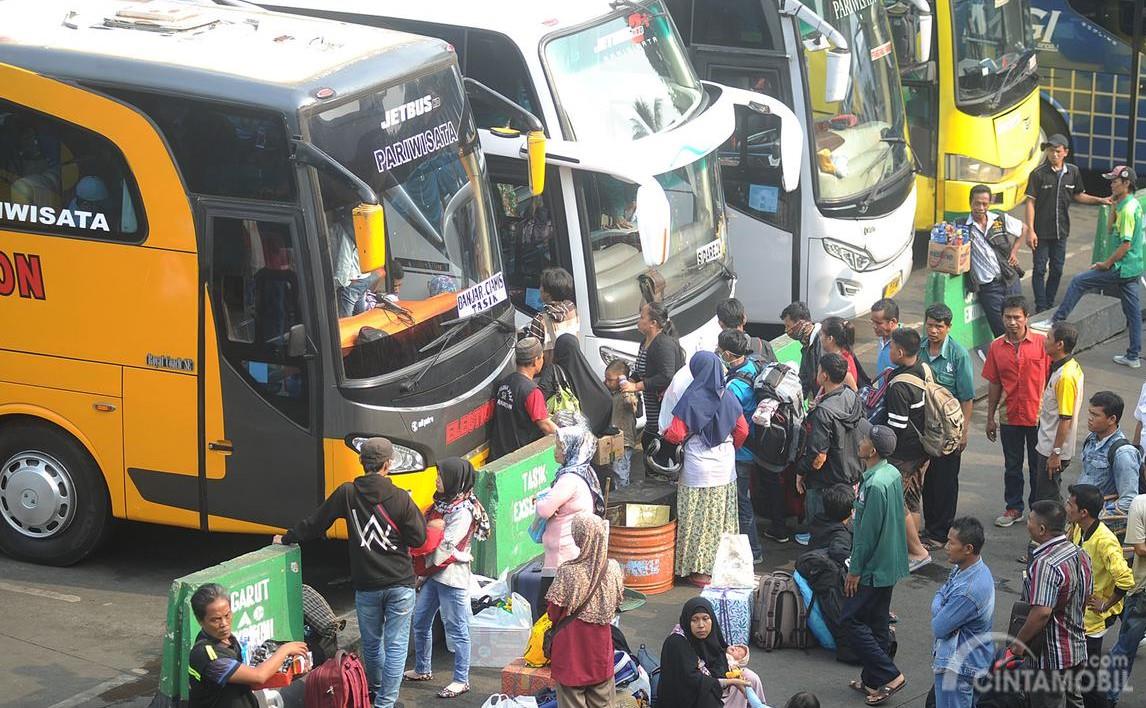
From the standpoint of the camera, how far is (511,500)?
400 inches

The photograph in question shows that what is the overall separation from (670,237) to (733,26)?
2736mm

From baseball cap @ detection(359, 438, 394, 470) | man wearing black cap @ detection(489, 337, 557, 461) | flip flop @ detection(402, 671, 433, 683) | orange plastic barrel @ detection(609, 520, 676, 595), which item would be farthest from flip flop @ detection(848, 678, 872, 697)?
baseball cap @ detection(359, 438, 394, 470)

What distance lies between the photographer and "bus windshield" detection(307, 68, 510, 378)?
9.70 metres

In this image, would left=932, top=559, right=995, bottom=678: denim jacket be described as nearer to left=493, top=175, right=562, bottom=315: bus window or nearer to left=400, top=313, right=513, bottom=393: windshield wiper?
left=400, top=313, right=513, bottom=393: windshield wiper

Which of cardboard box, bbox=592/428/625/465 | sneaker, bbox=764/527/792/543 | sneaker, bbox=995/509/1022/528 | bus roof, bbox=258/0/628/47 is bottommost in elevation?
sneaker, bbox=995/509/1022/528

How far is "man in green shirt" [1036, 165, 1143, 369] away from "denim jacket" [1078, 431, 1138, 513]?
5.24m

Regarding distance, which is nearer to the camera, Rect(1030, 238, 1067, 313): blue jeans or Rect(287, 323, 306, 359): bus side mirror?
Rect(287, 323, 306, 359): bus side mirror

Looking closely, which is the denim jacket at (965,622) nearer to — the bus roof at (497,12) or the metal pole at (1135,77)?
the bus roof at (497,12)

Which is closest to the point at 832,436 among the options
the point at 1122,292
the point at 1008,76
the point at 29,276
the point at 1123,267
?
the point at 29,276

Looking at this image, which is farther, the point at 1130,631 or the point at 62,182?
the point at 62,182

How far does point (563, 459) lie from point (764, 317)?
5.70 metres

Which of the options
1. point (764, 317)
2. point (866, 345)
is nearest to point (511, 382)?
point (764, 317)

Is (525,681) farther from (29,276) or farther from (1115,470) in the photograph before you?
(29,276)

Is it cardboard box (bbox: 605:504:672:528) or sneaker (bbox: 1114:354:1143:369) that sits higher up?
cardboard box (bbox: 605:504:672:528)
